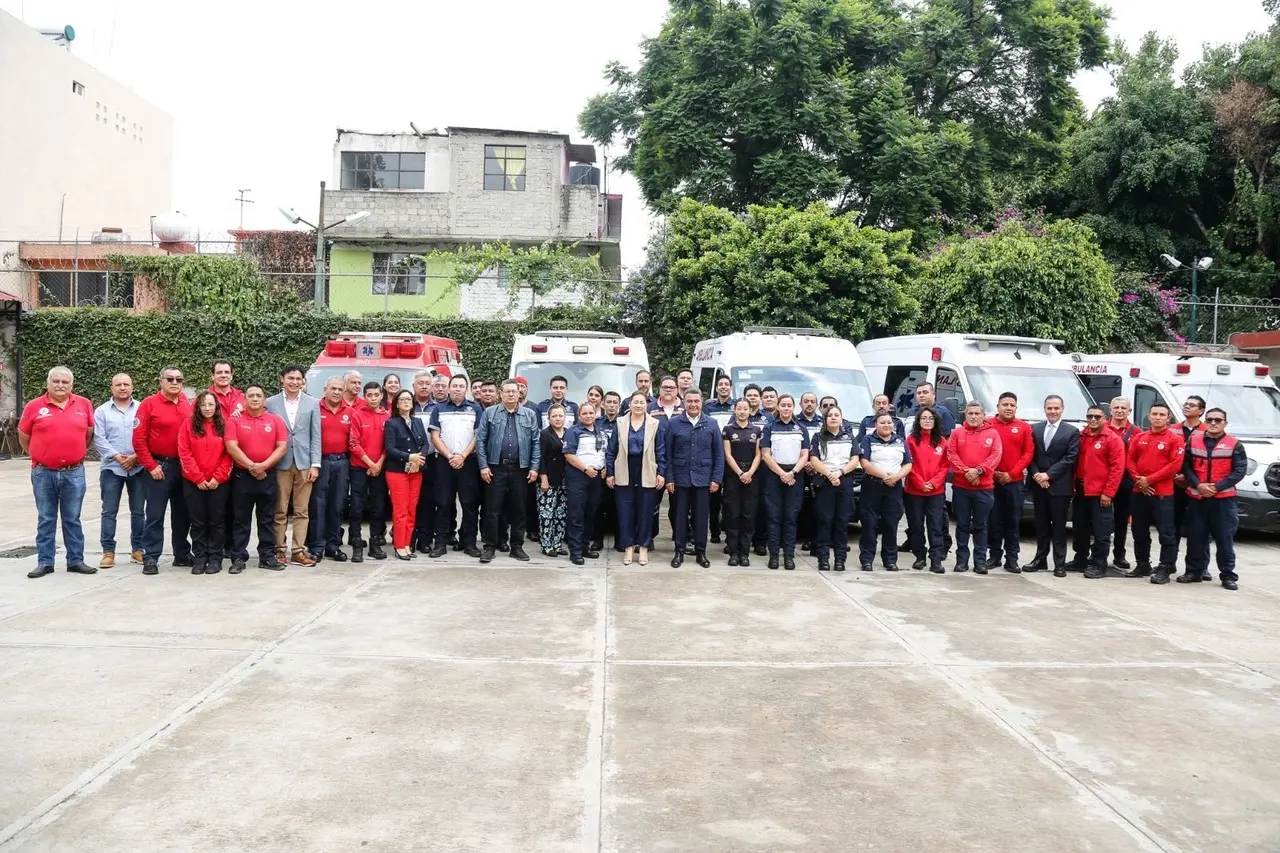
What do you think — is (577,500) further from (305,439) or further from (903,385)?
(903,385)

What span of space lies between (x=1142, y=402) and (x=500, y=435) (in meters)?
9.00

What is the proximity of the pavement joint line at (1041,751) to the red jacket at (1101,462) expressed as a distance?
140 inches

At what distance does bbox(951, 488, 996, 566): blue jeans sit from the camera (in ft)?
34.2

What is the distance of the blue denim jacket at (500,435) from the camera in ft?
33.7

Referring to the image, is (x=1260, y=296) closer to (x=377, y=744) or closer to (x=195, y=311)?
(x=195, y=311)

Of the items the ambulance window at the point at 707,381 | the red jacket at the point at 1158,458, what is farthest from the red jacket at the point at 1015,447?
the ambulance window at the point at 707,381

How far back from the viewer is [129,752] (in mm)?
4945

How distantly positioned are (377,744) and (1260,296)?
30.3 metres

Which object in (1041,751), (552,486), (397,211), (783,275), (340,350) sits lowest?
(1041,751)

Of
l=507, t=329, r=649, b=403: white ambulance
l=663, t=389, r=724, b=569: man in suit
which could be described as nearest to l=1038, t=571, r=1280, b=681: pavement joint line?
l=663, t=389, r=724, b=569: man in suit

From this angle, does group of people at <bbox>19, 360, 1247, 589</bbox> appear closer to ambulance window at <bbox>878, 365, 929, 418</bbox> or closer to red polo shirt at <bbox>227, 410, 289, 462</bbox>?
red polo shirt at <bbox>227, 410, 289, 462</bbox>

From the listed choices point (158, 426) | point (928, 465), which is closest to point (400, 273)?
point (158, 426)

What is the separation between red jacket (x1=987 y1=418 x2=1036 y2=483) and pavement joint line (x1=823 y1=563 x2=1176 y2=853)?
3.14 metres

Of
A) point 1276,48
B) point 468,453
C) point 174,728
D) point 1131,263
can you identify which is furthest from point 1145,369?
point 1276,48
